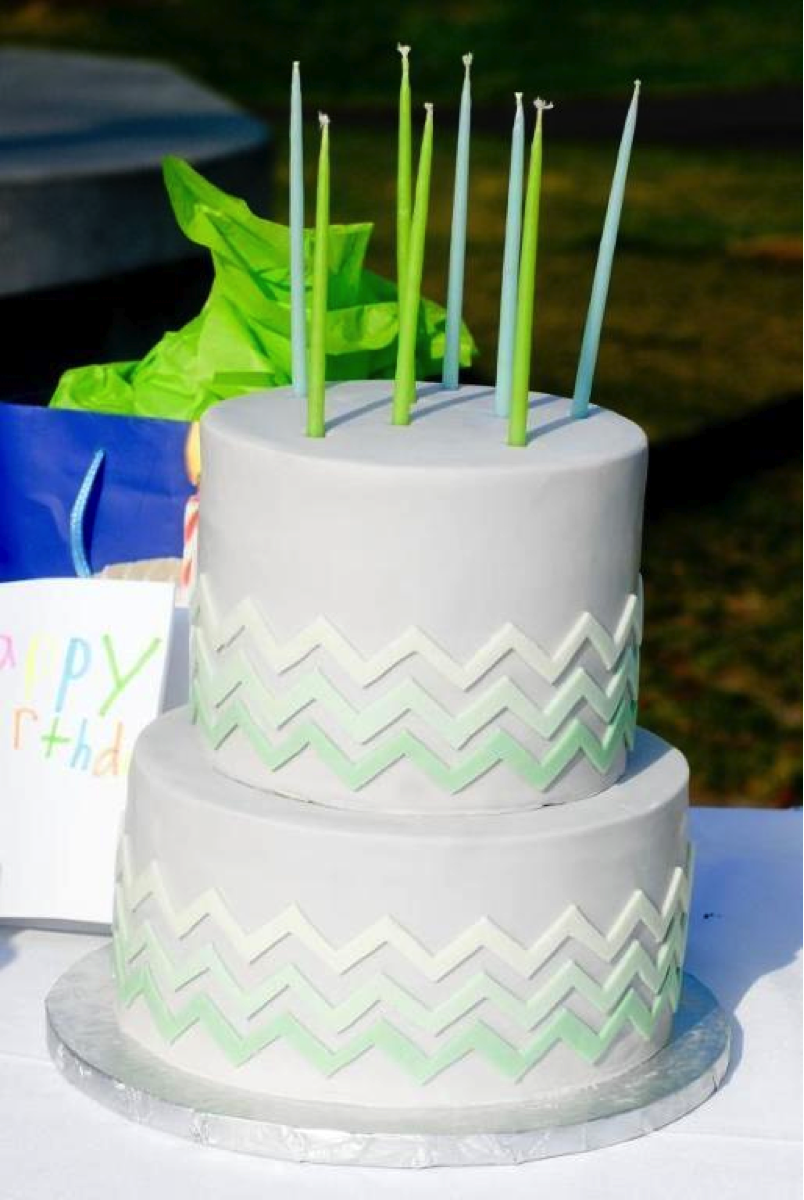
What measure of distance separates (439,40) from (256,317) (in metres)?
8.47

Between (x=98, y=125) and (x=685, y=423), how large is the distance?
2358 millimetres

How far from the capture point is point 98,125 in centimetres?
318

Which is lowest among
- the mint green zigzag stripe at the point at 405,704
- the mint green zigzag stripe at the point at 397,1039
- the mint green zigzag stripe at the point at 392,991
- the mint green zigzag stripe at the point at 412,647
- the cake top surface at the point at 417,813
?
the mint green zigzag stripe at the point at 397,1039

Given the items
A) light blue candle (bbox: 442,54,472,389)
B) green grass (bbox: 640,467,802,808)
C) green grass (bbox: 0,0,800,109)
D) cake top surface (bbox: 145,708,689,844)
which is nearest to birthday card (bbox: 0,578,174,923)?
cake top surface (bbox: 145,708,689,844)

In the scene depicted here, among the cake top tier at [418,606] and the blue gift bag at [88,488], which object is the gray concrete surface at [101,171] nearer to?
the blue gift bag at [88,488]

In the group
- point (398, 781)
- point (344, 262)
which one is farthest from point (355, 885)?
point (344, 262)

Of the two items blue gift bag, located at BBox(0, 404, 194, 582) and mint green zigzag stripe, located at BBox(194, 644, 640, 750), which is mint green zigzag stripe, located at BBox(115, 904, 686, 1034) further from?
blue gift bag, located at BBox(0, 404, 194, 582)

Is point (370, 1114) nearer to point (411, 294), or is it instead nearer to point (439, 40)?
point (411, 294)

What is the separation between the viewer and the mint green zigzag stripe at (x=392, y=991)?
106cm

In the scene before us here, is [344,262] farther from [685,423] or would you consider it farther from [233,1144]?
[685,423]

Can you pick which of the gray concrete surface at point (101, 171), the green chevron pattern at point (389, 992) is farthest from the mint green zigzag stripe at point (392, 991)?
the gray concrete surface at point (101, 171)

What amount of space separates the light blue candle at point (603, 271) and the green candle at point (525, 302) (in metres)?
0.05

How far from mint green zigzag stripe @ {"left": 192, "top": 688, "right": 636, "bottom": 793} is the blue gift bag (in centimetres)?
42

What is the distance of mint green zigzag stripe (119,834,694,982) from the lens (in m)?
1.06
